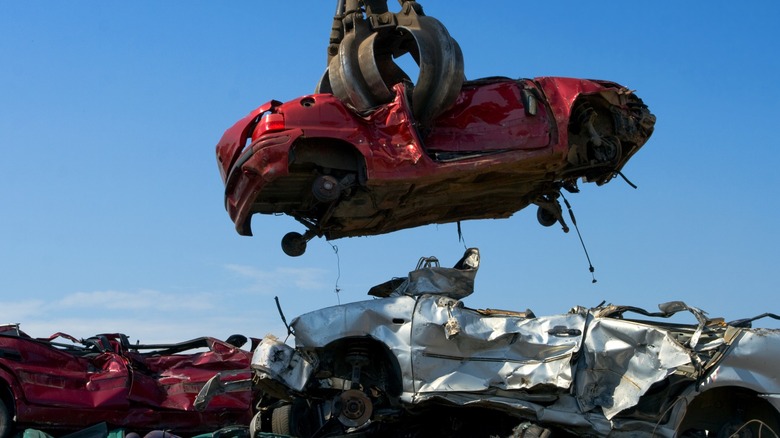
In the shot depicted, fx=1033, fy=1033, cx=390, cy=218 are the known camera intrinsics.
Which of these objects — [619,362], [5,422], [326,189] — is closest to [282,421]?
[326,189]

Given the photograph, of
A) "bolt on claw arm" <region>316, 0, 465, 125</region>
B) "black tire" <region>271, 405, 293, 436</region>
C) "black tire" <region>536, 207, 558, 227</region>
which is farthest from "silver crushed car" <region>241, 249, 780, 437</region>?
"black tire" <region>536, 207, 558, 227</region>

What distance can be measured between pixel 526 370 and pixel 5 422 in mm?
5153

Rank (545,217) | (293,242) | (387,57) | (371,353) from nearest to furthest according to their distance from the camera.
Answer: (371,353), (387,57), (293,242), (545,217)

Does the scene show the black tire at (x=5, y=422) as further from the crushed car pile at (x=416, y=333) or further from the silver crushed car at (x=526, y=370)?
the silver crushed car at (x=526, y=370)

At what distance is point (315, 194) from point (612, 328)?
3.21 meters

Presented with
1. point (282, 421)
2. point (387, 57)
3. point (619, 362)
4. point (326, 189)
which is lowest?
point (282, 421)

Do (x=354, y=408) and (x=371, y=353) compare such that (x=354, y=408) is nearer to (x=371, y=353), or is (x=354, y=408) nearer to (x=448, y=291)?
(x=371, y=353)

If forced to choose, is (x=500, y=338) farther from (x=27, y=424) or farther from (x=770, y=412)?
(x=27, y=424)

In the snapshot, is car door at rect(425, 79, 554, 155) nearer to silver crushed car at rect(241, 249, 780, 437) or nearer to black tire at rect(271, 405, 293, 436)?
silver crushed car at rect(241, 249, 780, 437)

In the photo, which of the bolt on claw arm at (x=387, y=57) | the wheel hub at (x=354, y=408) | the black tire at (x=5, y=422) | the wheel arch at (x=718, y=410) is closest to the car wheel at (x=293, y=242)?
the bolt on claw arm at (x=387, y=57)

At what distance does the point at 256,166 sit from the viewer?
32.6ft

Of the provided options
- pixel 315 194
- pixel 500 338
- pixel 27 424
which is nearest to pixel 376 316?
pixel 500 338

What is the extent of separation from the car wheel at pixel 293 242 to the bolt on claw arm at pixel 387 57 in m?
1.61

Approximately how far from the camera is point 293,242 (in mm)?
11414
